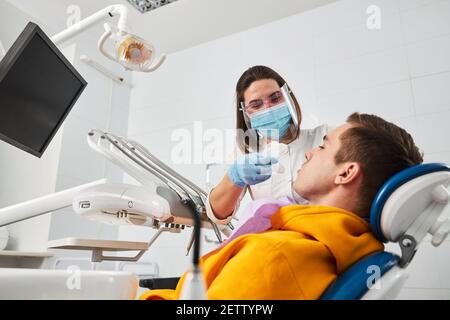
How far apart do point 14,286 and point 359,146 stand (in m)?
0.79

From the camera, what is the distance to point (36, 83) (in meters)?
1.27

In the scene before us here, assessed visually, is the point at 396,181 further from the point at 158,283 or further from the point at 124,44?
the point at 158,283

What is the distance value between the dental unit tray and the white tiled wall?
127 centimetres

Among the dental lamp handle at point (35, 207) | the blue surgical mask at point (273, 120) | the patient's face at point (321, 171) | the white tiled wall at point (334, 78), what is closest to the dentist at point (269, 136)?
the blue surgical mask at point (273, 120)

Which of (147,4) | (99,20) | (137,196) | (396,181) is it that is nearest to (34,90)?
(99,20)

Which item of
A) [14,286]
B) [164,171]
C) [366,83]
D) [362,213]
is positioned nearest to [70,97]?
[164,171]

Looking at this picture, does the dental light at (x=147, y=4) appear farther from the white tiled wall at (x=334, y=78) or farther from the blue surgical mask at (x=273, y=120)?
the blue surgical mask at (x=273, y=120)

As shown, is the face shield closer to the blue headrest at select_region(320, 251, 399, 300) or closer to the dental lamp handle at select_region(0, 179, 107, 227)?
the dental lamp handle at select_region(0, 179, 107, 227)

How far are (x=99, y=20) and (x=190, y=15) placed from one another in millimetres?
1478

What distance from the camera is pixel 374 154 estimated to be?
2.87ft

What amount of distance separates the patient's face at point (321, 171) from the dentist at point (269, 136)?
0.80ft

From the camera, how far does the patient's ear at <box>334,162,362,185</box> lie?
0.88 m

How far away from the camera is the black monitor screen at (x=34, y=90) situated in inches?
45.1

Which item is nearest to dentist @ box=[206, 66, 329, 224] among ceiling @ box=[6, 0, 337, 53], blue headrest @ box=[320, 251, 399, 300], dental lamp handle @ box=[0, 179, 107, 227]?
dental lamp handle @ box=[0, 179, 107, 227]
